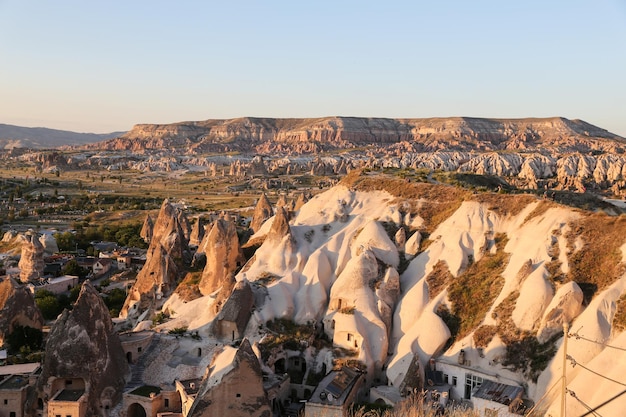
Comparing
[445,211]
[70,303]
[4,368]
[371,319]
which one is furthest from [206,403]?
[70,303]

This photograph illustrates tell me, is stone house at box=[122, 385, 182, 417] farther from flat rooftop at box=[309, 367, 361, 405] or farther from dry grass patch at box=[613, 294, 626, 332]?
dry grass patch at box=[613, 294, 626, 332]

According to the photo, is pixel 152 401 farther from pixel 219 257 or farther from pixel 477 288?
pixel 477 288

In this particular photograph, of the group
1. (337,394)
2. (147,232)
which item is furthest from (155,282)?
(147,232)

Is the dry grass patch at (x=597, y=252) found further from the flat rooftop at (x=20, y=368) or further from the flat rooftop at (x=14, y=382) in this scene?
the flat rooftop at (x=20, y=368)

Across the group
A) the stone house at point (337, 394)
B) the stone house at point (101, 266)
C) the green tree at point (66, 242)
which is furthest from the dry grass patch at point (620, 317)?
the green tree at point (66, 242)

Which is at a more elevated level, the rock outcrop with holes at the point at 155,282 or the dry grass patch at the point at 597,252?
the dry grass patch at the point at 597,252

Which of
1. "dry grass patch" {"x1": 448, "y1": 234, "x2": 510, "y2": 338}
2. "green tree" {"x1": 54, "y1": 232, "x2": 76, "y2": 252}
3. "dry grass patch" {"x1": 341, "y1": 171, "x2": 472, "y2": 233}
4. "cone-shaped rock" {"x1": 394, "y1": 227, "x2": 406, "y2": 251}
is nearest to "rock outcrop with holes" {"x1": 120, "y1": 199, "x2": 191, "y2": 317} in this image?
"dry grass patch" {"x1": 341, "y1": 171, "x2": 472, "y2": 233}
